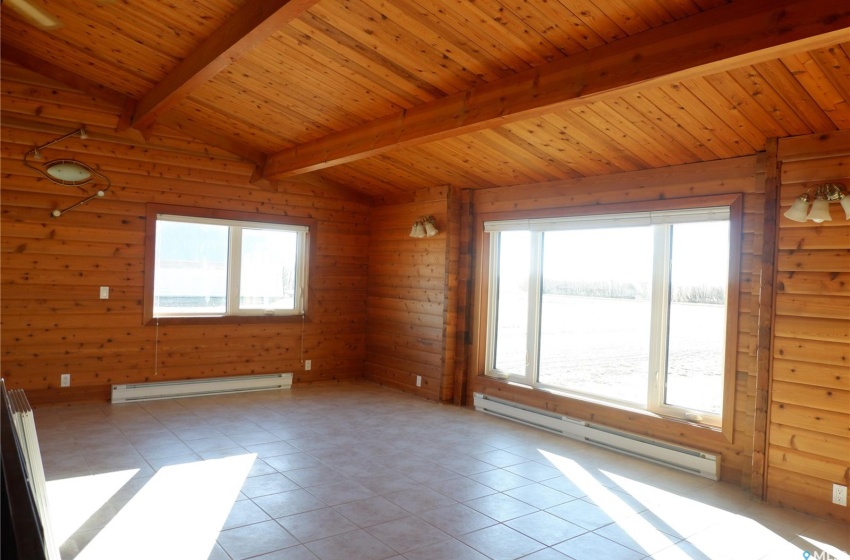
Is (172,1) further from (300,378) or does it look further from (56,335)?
(300,378)

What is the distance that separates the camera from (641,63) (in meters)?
3.14

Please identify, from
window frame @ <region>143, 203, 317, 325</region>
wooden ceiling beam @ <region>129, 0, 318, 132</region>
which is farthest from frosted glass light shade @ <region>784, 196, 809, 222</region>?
window frame @ <region>143, 203, 317, 325</region>

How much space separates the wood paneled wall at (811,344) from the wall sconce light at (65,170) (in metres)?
5.80

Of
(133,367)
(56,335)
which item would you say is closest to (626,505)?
(133,367)

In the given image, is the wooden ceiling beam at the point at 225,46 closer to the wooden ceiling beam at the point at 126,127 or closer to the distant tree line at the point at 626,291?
the wooden ceiling beam at the point at 126,127

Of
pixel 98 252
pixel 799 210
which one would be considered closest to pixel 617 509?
pixel 799 210

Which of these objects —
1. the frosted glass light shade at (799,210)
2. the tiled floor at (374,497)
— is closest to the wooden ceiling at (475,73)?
the frosted glass light shade at (799,210)

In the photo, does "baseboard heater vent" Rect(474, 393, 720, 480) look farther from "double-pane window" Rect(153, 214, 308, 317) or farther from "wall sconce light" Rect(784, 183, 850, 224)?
"double-pane window" Rect(153, 214, 308, 317)

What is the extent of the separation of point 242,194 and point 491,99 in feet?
12.2

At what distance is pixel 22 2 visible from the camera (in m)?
2.73

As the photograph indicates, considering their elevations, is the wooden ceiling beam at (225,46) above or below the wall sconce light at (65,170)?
above

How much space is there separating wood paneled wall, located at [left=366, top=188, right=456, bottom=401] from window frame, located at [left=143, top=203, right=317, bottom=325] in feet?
2.85

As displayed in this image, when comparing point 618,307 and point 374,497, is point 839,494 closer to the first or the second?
point 618,307

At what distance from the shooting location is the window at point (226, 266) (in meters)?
6.33
